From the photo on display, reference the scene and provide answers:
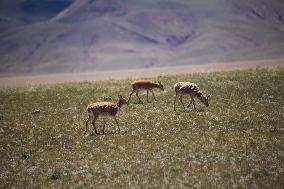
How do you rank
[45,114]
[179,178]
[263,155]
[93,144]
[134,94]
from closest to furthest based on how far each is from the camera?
[179,178] < [263,155] < [93,144] < [45,114] < [134,94]

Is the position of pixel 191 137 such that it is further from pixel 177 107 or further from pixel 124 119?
pixel 177 107

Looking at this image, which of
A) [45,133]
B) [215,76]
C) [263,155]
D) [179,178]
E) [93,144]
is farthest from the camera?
[215,76]

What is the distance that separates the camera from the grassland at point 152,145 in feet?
71.4

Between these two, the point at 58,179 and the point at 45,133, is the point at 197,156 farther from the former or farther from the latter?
the point at 45,133

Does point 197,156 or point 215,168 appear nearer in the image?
point 215,168

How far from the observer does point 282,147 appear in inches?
982

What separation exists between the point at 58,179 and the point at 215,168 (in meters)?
6.07

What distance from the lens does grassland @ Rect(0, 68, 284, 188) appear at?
2177 cm

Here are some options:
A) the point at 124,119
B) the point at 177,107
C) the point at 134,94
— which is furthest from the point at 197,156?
the point at 134,94

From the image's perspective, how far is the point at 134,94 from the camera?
137 feet

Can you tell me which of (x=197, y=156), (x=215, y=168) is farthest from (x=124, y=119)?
(x=215, y=168)

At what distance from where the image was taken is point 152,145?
2623 centimetres

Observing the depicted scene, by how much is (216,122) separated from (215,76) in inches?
716

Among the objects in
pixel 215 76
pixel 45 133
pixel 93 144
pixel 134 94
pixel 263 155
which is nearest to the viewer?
pixel 263 155
